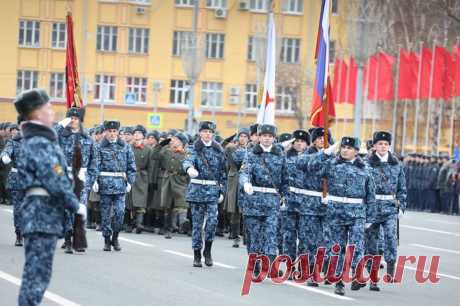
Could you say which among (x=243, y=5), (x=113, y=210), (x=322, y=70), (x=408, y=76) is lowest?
(x=113, y=210)

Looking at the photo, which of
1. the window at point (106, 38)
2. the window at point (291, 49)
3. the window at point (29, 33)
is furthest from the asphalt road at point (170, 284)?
the window at point (291, 49)

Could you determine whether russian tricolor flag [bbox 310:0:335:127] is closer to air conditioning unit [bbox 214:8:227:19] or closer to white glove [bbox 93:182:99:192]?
white glove [bbox 93:182:99:192]

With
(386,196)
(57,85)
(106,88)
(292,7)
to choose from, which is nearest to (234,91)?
(292,7)

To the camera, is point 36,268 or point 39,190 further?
point 39,190

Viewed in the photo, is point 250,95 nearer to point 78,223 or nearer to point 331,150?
point 331,150

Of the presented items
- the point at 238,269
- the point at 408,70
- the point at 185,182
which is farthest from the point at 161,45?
the point at 238,269

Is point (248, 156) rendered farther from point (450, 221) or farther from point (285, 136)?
point (450, 221)

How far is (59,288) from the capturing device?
45.3 ft

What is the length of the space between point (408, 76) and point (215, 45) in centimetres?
2718

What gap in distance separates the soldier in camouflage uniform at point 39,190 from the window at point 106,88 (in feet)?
200

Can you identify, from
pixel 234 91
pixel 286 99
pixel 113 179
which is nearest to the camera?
pixel 113 179

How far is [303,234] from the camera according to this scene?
16016 mm

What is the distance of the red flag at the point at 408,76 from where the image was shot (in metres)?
47.1

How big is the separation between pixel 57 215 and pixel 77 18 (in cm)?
6096
